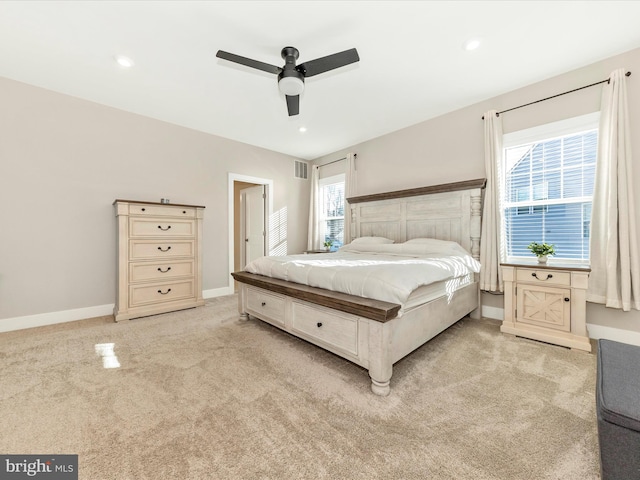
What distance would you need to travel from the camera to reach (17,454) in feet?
3.92

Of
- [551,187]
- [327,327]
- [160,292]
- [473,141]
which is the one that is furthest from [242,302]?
[551,187]

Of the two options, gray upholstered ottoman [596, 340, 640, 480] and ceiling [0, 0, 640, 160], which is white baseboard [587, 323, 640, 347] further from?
ceiling [0, 0, 640, 160]

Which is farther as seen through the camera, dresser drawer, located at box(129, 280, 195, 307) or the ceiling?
dresser drawer, located at box(129, 280, 195, 307)

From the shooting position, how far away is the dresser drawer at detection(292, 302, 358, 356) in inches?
72.7

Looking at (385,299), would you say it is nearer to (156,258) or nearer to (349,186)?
(156,258)

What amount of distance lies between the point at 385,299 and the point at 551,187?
2679 millimetres

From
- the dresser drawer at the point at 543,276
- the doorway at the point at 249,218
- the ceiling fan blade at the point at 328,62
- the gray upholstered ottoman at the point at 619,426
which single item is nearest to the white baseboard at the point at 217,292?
the doorway at the point at 249,218

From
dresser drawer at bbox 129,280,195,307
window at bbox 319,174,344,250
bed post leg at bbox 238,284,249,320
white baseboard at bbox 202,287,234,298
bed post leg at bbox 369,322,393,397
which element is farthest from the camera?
window at bbox 319,174,344,250

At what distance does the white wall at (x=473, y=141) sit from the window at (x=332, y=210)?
615mm

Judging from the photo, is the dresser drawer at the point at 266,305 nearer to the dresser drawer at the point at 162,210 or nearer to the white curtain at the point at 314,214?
the dresser drawer at the point at 162,210

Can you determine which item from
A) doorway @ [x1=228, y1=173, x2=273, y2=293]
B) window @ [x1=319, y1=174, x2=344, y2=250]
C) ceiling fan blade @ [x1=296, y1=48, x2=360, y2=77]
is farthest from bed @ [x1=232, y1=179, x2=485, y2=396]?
doorway @ [x1=228, y1=173, x2=273, y2=293]

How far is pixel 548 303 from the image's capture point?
2.48 meters

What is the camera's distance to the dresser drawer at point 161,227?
3256 millimetres

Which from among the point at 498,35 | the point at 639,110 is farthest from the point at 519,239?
the point at 498,35
